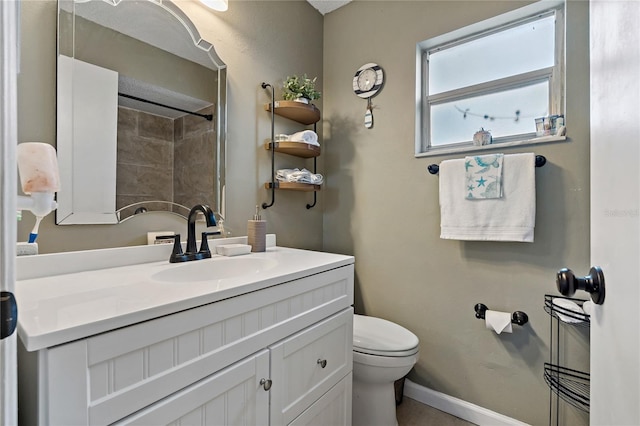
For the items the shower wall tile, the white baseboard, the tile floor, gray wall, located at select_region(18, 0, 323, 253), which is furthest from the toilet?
the shower wall tile

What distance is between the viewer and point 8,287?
1.26 feet

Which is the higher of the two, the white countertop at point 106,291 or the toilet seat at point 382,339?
the white countertop at point 106,291

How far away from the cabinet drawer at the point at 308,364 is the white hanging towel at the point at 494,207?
2.51 ft

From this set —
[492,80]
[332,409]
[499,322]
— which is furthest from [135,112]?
[499,322]

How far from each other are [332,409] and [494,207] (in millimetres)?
1202

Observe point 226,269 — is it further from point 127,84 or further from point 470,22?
point 470,22

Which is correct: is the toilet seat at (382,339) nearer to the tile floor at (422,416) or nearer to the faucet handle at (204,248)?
the tile floor at (422,416)

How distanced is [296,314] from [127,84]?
1.11 m

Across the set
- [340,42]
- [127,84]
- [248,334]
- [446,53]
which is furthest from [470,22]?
[248,334]

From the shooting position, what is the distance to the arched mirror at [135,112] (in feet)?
3.46

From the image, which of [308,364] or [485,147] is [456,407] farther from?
[485,147]

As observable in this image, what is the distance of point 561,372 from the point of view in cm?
138

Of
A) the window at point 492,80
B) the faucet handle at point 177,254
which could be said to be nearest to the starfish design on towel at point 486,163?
the window at point 492,80

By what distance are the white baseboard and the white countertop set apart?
113 centimetres
